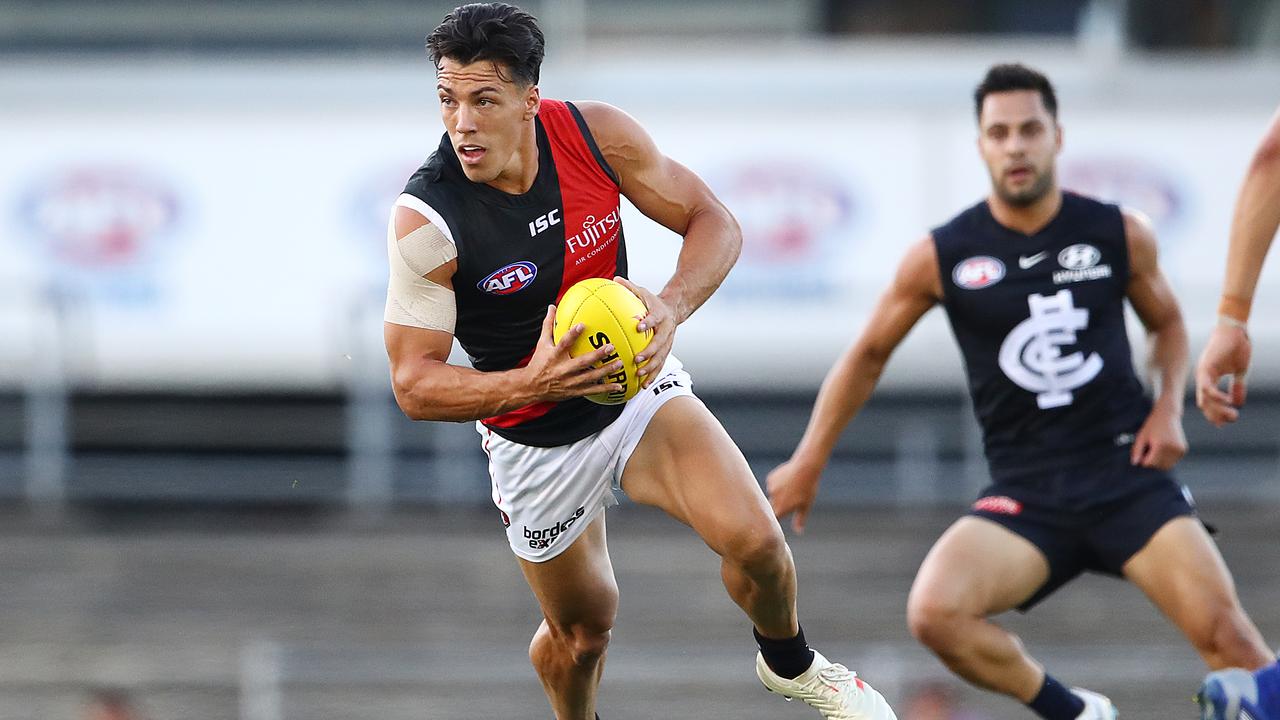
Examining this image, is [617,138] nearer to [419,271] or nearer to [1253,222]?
[419,271]

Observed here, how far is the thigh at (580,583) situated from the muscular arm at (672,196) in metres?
1.07

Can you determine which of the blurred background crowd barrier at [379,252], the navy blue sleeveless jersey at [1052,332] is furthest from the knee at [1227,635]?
the blurred background crowd barrier at [379,252]

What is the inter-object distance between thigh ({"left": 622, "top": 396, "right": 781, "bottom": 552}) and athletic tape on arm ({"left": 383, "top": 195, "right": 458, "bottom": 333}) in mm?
923

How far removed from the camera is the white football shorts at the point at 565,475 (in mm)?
5945

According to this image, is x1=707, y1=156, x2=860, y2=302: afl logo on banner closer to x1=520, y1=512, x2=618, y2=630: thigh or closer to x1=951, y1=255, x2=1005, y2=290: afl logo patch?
x1=951, y1=255, x2=1005, y2=290: afl logo patch

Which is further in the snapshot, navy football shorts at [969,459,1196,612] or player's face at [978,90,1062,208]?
player's face at [978,90,1062,208]

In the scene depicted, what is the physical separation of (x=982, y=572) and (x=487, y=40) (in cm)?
303

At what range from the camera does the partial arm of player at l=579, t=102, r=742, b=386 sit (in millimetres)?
5691

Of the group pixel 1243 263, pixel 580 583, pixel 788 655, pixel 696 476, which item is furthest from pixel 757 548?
pixel 1243 263

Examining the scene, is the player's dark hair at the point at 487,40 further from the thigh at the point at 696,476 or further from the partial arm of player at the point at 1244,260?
the partial arm of player at the point at 1244,260

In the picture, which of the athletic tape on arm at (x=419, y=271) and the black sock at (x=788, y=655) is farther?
the black sock at (x=788, y=655)

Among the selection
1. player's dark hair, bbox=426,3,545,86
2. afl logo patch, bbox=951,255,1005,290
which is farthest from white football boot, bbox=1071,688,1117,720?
player's dark hair, bbox=426,3,545,86

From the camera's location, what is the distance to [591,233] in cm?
571

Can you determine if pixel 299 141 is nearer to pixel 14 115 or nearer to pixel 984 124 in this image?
pixel 14 115
